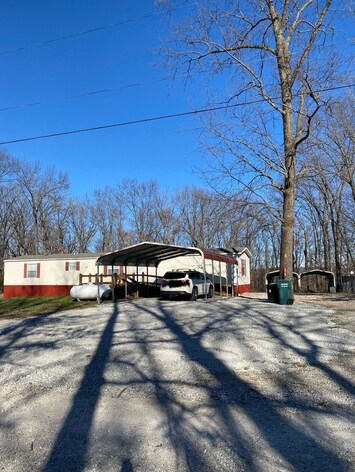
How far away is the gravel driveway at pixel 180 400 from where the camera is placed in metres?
3.89

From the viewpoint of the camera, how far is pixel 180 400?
5.46 m

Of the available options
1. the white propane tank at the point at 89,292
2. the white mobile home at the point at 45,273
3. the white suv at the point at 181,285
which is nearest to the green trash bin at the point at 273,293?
the white suv at the point at 181,285

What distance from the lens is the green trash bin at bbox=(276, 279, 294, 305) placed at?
684 inches

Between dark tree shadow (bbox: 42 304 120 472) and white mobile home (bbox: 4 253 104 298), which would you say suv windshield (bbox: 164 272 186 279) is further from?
dark tree shadow (bbox: 42 304 120 472)

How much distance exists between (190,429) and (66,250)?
52491 mm

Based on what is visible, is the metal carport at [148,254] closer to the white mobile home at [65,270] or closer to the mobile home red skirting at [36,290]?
the white mobile home at [65,270]

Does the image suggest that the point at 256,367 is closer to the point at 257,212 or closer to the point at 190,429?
the point at 190,429

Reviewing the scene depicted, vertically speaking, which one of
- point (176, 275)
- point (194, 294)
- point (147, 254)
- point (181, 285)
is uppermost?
point (147, 254)

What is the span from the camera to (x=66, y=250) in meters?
54.9

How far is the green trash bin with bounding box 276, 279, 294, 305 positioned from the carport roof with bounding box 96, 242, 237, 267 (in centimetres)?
350

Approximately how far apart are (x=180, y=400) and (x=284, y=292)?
12.8 meters

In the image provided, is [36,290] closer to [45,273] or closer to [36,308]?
[45,273]

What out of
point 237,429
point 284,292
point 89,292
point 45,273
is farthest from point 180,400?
point 45,273

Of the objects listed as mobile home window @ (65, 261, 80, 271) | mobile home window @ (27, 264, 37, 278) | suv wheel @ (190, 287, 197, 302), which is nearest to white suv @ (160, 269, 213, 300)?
suv wheel @ (190, 287, 197, 302)
